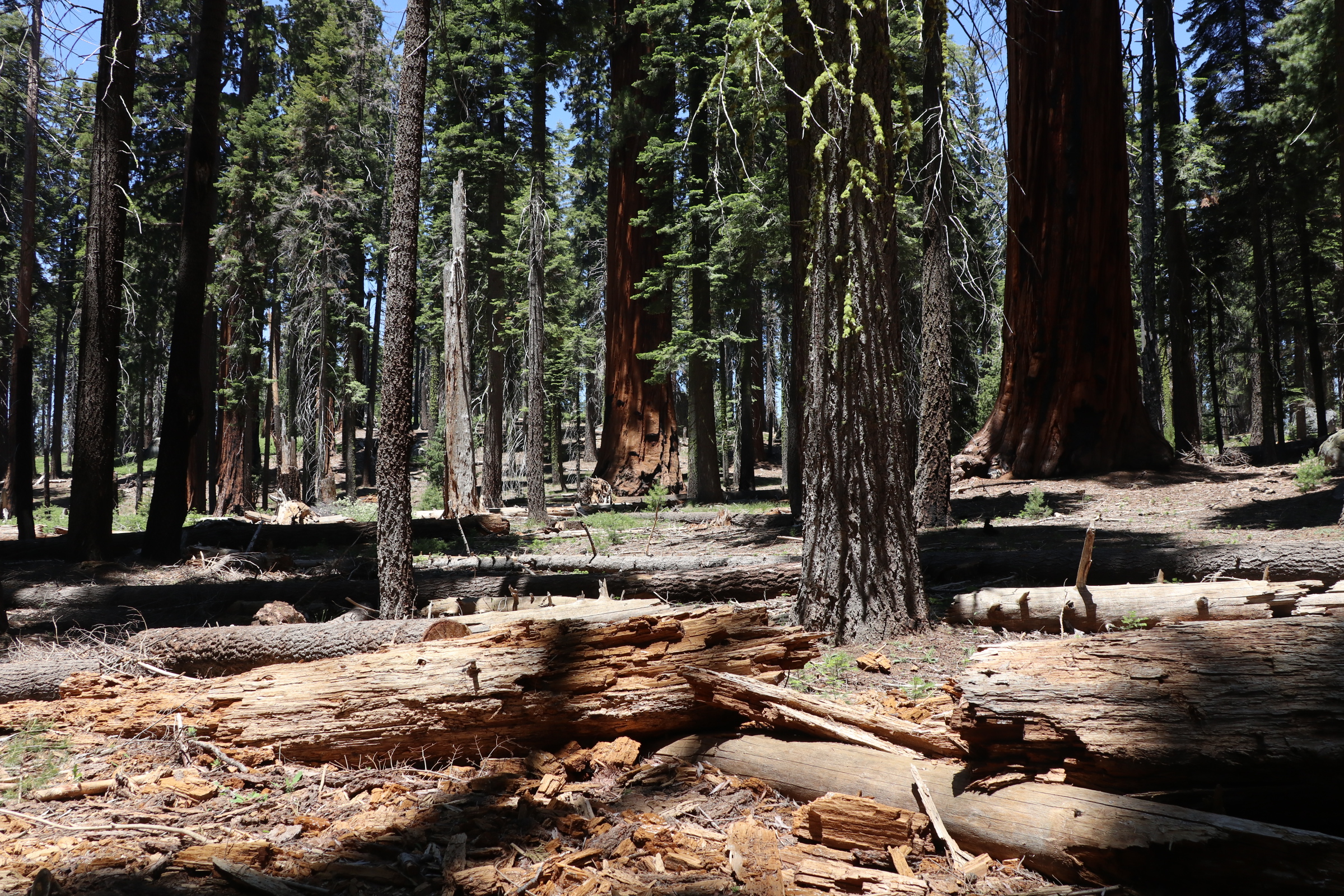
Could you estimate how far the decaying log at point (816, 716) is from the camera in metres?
3.64

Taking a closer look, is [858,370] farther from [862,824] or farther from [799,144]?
[799,144]

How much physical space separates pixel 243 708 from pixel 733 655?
2942mm

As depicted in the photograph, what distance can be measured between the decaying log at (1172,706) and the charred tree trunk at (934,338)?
239 inches

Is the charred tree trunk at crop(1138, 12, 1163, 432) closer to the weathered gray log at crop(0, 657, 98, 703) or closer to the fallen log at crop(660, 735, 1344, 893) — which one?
the fallen log at crop(660, 735, 1344, 893)

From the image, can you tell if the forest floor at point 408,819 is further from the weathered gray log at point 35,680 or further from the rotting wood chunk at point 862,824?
the weathered gray log at point 35,680

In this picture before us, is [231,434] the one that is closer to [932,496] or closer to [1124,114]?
[932,496]

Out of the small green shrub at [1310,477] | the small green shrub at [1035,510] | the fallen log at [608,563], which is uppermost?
the small green shrub at [1310,477]

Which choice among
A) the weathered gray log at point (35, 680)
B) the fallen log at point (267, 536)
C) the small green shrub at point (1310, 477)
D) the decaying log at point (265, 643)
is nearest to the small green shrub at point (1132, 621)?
the decaying log at point (265, 643)

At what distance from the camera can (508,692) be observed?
4336mm

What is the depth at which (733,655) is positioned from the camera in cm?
442

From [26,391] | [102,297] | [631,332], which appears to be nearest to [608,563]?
[102,297]

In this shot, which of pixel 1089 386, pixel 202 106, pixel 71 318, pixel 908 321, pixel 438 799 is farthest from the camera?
pixel 71 318

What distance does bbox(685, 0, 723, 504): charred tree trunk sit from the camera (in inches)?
677

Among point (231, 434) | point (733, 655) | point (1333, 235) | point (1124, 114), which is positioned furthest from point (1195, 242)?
point (231, 434)
